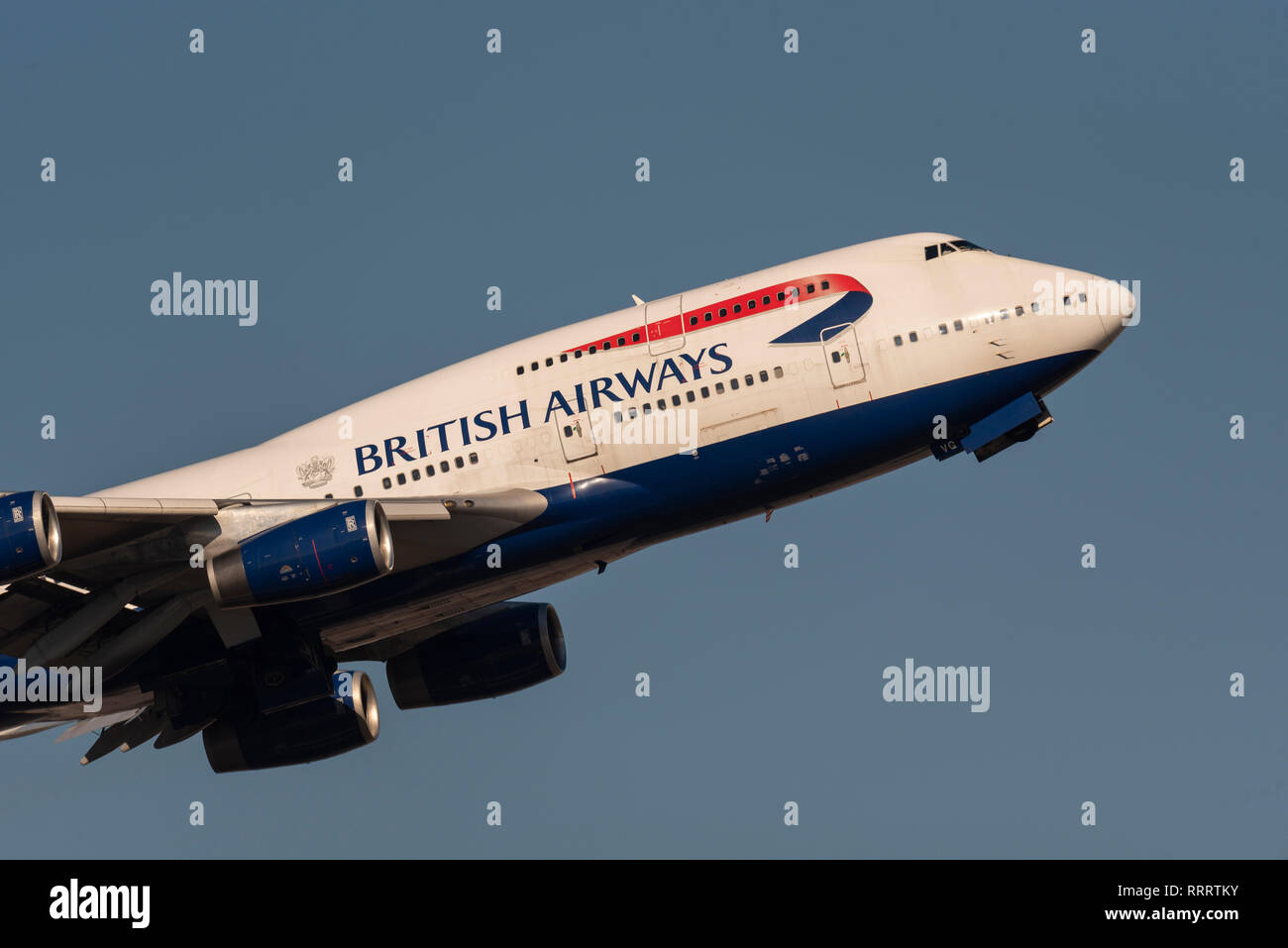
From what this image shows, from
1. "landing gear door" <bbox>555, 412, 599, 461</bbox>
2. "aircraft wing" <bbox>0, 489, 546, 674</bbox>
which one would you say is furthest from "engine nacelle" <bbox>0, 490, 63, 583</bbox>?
"landing gear door" <bbox>555, 412, 599, 461</bbox>

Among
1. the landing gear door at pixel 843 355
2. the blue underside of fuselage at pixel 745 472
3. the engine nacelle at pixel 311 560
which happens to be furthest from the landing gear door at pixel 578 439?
the landing gear door at pixel 843 355

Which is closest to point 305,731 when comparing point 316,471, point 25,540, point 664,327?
point 316,471

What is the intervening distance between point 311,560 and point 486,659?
11040 millimetres

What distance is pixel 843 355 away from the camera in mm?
42031

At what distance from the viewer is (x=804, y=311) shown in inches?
1674

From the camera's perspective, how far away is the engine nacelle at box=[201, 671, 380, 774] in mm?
46219

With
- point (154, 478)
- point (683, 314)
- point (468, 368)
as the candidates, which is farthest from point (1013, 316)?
point (154, 478)

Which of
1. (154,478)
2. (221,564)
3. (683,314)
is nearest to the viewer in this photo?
(221,564)

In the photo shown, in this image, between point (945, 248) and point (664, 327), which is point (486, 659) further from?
point (945, 248)

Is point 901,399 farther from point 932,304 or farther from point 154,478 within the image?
point 154,478

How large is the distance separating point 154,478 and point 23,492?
28.3 feet

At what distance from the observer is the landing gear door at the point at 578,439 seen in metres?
42.5
